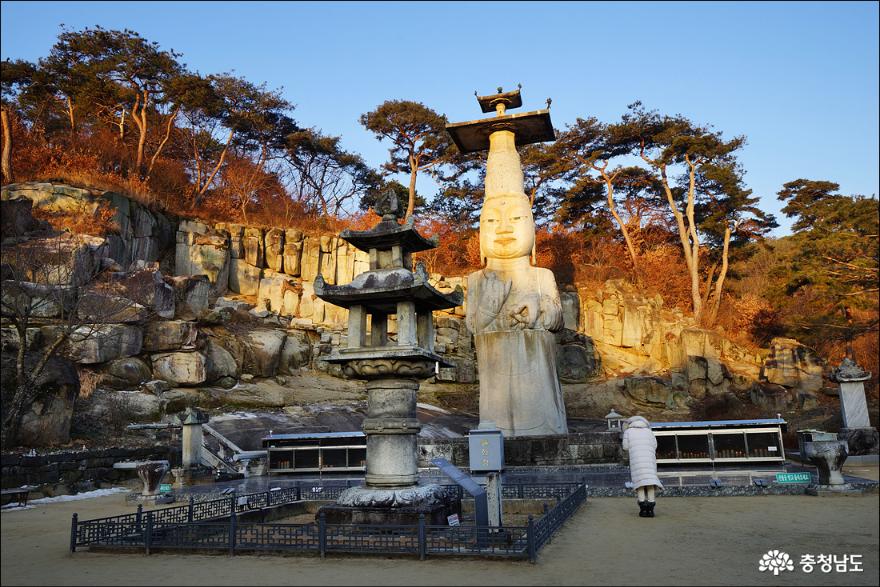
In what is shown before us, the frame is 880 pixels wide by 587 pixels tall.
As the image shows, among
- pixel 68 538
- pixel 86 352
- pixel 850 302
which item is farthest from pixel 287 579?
pixel 86 352

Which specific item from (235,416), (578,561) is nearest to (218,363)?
(235,416)

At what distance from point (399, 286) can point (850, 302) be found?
1327 cm

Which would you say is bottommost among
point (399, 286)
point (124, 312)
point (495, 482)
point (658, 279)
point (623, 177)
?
point (495, 482)

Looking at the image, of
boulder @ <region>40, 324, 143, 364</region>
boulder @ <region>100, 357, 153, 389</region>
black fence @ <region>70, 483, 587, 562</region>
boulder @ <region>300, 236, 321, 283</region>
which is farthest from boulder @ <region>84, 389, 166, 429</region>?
boulder @ <region>300, 236, 321, 283</region>

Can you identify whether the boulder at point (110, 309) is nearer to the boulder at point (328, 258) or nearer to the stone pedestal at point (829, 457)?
the boulder at point (328, 258)

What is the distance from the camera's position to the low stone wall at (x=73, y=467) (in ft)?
46.8

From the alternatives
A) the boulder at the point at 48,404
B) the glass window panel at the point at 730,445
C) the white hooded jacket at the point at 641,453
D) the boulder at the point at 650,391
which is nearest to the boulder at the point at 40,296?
the boulder at the point at 48,404

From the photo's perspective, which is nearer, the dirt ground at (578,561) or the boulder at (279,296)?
the dirt ground at (578,561)

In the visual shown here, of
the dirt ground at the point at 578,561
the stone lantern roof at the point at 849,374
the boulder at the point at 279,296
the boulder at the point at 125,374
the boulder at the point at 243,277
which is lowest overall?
the dirt ground at the point at 578,561

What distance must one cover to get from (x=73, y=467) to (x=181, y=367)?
10335 millimetres

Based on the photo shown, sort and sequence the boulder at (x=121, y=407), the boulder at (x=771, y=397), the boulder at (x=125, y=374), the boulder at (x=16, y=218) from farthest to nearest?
1. the boulder at (x=771, y=397)
2. the boulder at (x=16, y=218)
3. the boulder at (x=125, y=374)
4. the boulder at (x=121, y=407)

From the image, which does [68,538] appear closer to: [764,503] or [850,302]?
[764,503]

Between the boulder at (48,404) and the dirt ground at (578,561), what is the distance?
920 centimetres

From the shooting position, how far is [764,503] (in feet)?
35.9
